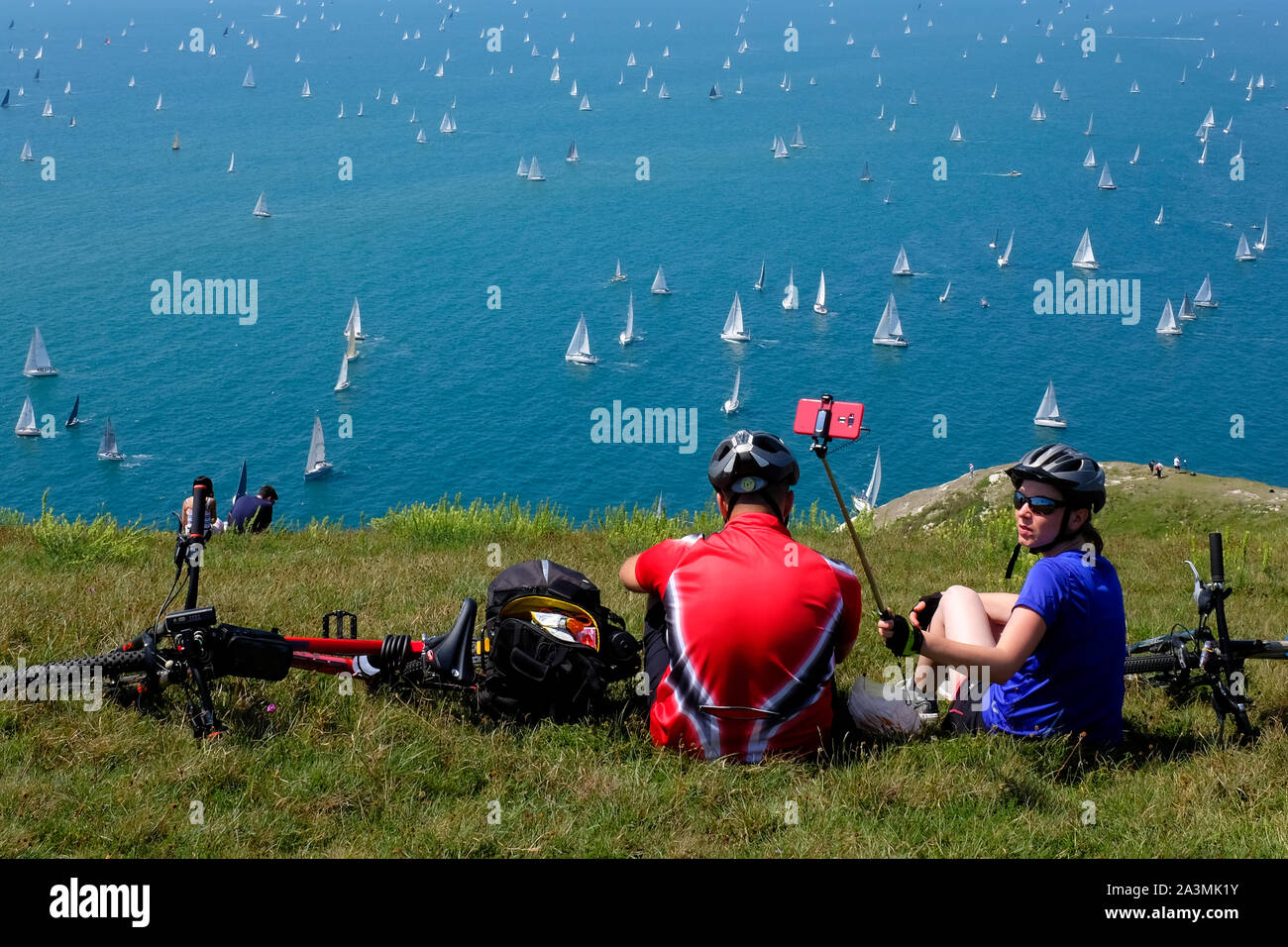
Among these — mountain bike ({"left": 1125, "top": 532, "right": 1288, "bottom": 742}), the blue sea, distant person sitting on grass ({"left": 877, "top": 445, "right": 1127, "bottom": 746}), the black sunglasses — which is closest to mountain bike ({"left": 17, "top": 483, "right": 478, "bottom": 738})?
distant person sitting on grass ({"left": 877, "top": 445, "right": 1127, "bottom": 746})

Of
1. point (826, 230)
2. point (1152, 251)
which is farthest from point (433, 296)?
point (1152, 251)

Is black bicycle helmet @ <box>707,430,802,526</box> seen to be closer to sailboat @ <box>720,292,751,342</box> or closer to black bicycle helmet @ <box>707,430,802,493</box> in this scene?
black bicycle helmet @ <box>707,430,802,493</box>

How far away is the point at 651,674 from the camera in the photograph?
23.6ft

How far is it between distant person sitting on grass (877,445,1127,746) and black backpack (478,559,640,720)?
2031mm

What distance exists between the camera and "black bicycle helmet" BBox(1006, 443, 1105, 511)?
6914 millimetres

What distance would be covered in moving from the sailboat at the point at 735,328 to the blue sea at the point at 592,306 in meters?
0.97

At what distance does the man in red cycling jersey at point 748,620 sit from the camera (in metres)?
6.46

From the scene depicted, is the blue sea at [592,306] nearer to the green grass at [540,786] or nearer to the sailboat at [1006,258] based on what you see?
the sailboat at [1006,258]

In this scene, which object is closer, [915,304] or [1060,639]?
[1060,639]

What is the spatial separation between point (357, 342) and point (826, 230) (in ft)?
208

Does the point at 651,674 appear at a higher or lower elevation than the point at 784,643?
lower

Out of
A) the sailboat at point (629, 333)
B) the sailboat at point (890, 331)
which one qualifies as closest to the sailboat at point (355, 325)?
the sailboat at point (629, 333)

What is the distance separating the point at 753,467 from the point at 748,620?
942 millimetres
